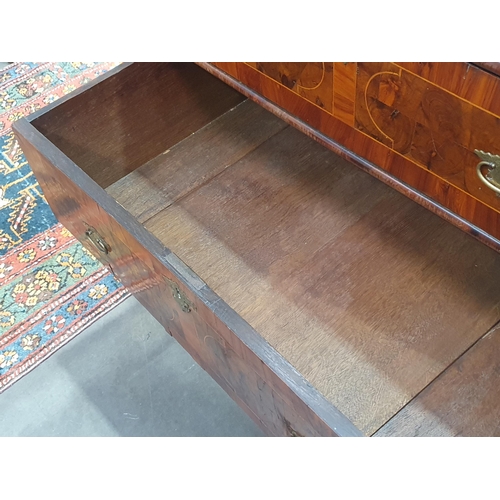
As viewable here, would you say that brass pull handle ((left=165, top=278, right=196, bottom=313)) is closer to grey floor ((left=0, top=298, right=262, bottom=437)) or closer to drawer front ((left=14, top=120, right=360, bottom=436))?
Answer: drawer front ((left=14, top=120, right=360, bottom=436))

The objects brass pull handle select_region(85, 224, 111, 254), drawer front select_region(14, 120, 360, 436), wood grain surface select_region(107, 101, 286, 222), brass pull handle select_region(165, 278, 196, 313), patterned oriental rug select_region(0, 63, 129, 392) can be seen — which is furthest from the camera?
patterned oriental rug select_region(0, 63, 129, 392)

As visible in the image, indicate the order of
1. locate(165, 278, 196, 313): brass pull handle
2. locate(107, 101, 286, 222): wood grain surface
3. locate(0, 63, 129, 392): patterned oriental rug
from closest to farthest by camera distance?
1. locate(165, 278, 196, 313): brass pull handle
2. locate(107, 101, 286, 222): wood grain surface
3. locate(0, 63, 129, 392): patterned oriental rug

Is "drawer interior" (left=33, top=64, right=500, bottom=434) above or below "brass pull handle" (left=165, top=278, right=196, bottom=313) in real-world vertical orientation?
below

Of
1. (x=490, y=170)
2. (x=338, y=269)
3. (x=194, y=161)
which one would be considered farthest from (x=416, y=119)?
(x=194, y=161)

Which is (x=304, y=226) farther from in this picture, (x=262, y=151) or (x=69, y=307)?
(x=69, y=307)

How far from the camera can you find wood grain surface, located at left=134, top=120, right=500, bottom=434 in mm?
711

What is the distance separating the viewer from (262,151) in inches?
37.8

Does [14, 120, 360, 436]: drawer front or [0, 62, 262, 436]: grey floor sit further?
[0, 62, 262, 436]: grey floor

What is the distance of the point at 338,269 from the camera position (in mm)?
803

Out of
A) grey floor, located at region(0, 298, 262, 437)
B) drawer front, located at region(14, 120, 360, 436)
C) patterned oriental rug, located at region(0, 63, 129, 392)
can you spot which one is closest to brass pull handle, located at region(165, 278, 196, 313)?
drawer front, located at region(14, 120, 360, 436)

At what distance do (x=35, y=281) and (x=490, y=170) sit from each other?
0.88 meters

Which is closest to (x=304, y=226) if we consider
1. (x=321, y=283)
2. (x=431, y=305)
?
(x=321, y=283)

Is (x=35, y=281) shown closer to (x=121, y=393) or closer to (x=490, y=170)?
(x=121, y=393)

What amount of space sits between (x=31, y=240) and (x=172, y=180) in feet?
1.48
